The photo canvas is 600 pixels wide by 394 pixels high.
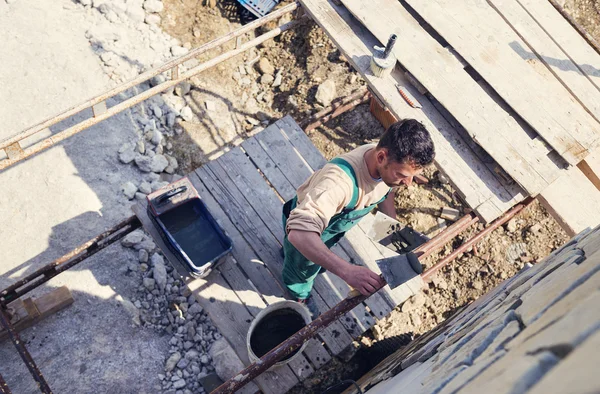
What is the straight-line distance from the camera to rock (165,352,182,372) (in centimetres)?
447

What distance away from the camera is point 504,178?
3.92 meters

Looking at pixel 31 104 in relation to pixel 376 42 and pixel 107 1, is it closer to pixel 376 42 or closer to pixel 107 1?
pixel 107 1

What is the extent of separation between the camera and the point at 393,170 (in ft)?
9.70

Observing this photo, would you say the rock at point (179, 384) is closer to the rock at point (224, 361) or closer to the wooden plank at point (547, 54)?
the rock at point (224, 361)

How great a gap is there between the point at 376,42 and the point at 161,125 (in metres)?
2.95

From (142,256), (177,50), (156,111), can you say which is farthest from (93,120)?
(177,50)

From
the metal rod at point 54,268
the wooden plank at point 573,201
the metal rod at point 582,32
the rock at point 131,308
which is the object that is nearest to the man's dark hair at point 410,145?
the wooden plank at point 573,201

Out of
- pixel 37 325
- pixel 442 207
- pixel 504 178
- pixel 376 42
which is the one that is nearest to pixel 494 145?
pixel 504 178

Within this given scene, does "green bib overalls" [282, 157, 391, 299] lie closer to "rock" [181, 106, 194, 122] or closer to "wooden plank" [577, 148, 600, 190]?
"wooden plank" [577, 148, 600, 190]

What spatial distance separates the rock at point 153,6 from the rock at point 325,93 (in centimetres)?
240

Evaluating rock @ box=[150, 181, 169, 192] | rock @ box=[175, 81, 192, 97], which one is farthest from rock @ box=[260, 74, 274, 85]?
rock @ box=[150, 181, 169, 192]

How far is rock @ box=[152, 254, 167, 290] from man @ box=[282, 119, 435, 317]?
2028mm

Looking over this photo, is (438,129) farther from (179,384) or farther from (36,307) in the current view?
(36,307)

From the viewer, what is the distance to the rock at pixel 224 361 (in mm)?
4379
